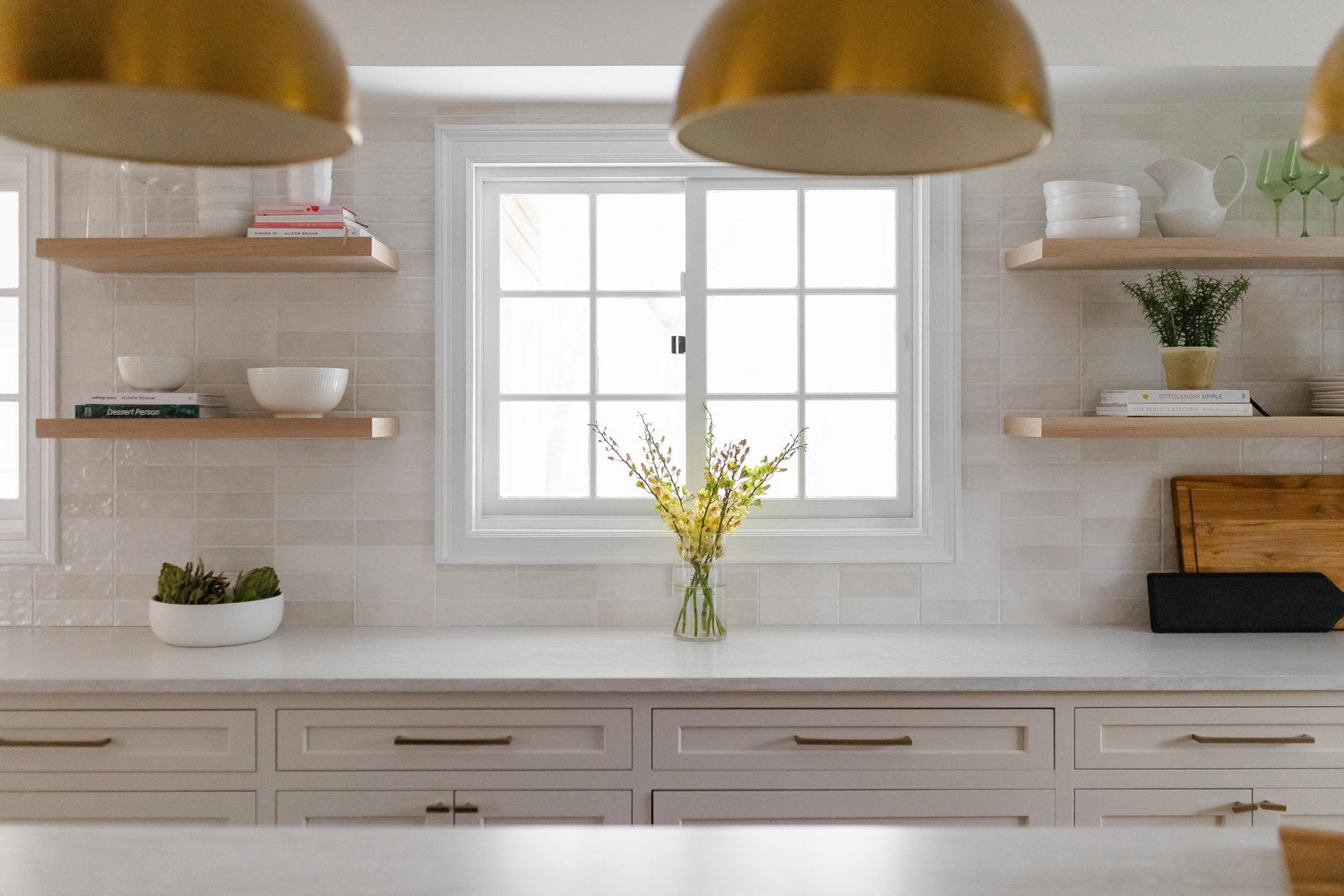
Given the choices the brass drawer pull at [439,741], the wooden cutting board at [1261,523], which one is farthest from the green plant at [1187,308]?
the brass drawer pull at [439,741]

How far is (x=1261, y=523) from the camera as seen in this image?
2.54 metres

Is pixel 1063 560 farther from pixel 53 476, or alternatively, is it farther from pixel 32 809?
pixel 53 476

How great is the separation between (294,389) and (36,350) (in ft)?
2.62

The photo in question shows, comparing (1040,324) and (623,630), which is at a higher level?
(1040,324)

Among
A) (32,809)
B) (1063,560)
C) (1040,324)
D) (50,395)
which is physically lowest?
(32,809)

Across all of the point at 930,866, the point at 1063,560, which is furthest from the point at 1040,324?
the point at 930,866

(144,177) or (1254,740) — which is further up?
(144,177)

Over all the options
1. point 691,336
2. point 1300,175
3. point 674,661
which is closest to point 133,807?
point 674,661

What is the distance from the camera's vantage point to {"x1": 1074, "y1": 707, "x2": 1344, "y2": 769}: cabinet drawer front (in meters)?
2.01

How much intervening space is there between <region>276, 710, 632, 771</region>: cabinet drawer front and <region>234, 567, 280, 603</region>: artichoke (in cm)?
46

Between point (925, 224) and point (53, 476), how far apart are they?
240 cm

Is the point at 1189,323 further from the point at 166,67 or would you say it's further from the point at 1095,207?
the point at 166,67

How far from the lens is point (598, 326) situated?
2.71 meters

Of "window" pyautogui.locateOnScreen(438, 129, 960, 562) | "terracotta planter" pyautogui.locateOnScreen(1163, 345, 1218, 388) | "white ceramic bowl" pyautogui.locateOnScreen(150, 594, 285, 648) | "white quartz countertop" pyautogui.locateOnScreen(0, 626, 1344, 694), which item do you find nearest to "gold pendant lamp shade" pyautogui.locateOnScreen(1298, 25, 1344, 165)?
"white quartz countertop" pyautogui.locateOnScreen(0, 626, 1344, 694)
